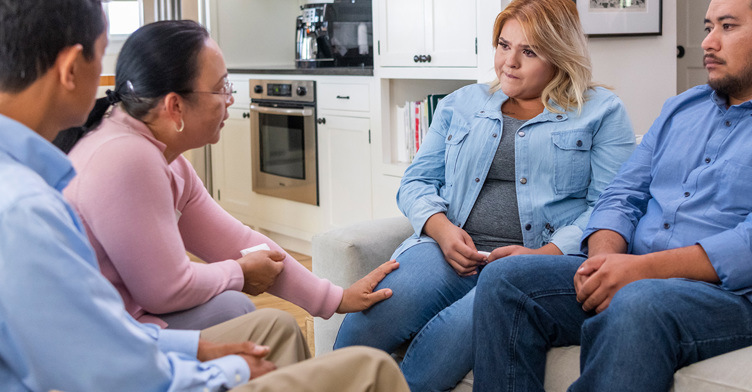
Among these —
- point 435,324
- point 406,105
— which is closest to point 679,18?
point 406,105

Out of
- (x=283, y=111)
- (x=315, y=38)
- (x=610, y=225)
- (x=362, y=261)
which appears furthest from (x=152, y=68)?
(x=315, y=38)

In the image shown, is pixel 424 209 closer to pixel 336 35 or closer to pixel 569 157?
pixel 569 157

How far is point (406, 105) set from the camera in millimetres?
3641

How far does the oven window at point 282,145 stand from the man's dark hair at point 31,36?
3195mm

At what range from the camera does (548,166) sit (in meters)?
1.93

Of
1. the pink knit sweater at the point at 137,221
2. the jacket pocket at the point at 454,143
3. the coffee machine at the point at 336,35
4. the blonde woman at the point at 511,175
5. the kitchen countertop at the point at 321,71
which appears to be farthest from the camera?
the coffee machine at the point at 336,35

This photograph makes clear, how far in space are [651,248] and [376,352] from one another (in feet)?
2.85

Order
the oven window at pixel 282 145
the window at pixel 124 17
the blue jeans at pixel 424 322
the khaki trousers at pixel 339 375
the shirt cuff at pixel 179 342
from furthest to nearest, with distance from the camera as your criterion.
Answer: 1. the window at pixel 124 17
2. the oven window at pixel 282 145
3. the blue jeans at pixel 424 322
4. the shirt cuff at pixel 179 342
5. the khaki trousers at pixel 339 375

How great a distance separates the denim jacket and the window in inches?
135

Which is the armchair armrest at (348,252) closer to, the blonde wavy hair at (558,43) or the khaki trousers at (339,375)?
the blonde wavy hair at (558,43)

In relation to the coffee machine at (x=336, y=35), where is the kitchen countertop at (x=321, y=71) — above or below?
below

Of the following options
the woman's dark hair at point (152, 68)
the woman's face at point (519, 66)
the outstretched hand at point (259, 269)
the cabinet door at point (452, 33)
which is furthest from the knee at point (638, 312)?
the cabinet door at point (452, 33)

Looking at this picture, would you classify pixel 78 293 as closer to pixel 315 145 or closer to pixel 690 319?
pixel 690 319

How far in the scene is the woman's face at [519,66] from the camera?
200 centimetres
